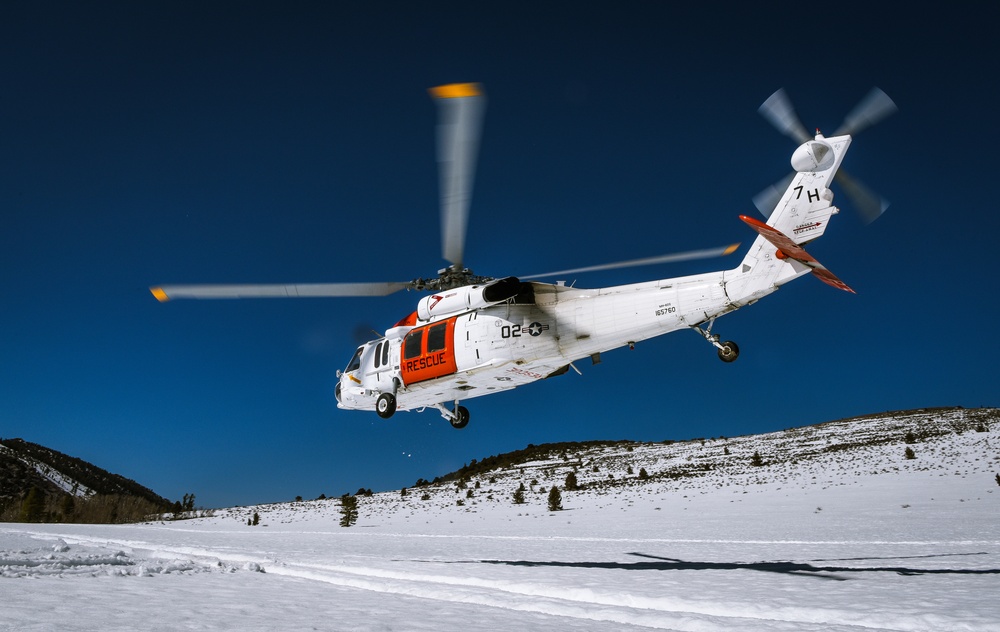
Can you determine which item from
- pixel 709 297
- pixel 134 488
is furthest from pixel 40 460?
pixel 709 297

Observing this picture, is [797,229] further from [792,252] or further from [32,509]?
[32,509]

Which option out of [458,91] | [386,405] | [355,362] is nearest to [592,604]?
[458,91]

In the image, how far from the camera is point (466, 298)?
582 inches

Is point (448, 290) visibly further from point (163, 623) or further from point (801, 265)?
point (163, 623)

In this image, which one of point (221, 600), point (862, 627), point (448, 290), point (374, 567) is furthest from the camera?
point (448, 290)

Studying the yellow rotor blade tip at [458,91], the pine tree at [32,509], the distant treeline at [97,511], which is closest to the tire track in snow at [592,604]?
the yellow rotor blade tip at [458,91]

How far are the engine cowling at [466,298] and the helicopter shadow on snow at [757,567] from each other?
19.7 ft

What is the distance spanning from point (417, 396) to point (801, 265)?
9.17 meters

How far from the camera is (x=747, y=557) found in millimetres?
9242

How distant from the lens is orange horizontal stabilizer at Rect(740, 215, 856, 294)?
11.1 meters

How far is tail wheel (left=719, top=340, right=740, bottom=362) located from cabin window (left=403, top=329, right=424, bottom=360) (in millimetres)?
7054

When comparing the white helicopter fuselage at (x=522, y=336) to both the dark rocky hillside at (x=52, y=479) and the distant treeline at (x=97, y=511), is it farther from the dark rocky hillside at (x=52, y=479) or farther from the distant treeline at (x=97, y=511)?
the dark rocky hillside at (x=52, y=479)

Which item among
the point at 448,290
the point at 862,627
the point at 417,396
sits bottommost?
the point at 862,627

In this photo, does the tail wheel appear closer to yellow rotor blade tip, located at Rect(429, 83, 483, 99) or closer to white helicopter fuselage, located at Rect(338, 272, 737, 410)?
white helicopter fuselage, located at Rect(338, 272, 737, 410)
